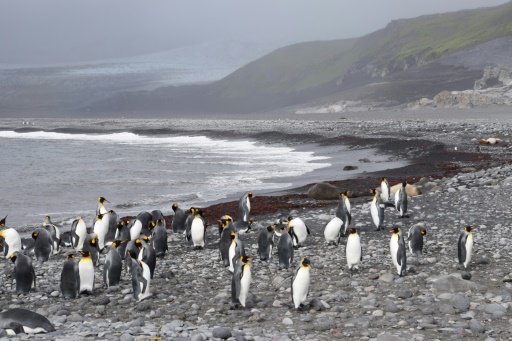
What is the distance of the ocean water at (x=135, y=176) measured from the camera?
19438 mm

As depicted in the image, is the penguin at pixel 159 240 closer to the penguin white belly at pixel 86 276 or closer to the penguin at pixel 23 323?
the penguin white belly at pixel 86 276

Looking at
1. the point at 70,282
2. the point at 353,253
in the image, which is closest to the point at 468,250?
the point at 353,253

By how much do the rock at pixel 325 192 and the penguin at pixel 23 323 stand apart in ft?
34.0

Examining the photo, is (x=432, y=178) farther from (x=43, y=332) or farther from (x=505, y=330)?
(x=43, y=332)

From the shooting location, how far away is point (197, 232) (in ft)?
38.3

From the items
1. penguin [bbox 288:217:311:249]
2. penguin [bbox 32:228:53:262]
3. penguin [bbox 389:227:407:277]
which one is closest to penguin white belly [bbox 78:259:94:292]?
penguin [bbox 32:228:53:262]

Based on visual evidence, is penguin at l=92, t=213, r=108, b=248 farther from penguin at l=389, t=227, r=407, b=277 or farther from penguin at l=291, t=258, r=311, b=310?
penguin at l=389, t=227, r=407, b=277

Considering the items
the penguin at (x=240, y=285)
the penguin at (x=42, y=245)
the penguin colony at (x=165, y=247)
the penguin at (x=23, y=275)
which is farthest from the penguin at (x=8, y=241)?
the penguin at (x=240, y=285)

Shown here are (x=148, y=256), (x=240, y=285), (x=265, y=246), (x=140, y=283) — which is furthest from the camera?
(x=265, y=246)

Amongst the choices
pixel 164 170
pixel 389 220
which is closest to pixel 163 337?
pixel 389 220

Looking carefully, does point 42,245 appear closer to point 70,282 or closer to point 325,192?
point 70,282

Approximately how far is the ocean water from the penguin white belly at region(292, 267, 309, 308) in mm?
8807

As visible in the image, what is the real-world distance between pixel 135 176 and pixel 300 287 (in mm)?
20057

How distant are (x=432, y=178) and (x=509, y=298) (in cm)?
1109
